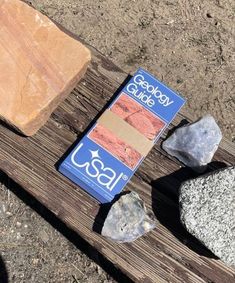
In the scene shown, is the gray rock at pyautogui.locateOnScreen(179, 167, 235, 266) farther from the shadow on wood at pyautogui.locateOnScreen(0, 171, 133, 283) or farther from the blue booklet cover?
the shadow on wood at pyautogui.locateOnScreen(0, 171, 133, 283)

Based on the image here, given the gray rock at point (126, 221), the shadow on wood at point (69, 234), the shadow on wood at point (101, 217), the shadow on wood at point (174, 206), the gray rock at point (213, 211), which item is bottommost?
the shadow on wood at point (69, 234)

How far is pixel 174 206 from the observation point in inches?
82.0

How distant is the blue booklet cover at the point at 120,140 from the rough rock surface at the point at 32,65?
21 cm

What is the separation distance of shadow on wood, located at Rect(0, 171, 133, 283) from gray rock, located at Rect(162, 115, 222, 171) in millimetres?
664

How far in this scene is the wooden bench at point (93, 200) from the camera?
202 cm

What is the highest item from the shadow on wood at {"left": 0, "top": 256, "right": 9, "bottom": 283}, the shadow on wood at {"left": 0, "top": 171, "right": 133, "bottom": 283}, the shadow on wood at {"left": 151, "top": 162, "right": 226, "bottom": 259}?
the shadow on wood at {"left": 151, "top": 162, "right": 226, "bottom": 259}

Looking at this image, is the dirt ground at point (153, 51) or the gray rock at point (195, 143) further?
the dirt ground at point (153, 51)

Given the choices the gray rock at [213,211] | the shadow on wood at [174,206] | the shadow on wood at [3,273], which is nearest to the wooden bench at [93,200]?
the shadow on wood at [174,206]

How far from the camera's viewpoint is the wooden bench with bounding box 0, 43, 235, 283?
2018mm

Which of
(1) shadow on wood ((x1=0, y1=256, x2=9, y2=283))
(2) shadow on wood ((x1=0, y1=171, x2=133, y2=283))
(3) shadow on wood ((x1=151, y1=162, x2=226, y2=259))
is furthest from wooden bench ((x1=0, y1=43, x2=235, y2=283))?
(1) shadow on wood ((x1=0, y1=256, x2=9, y2=283))

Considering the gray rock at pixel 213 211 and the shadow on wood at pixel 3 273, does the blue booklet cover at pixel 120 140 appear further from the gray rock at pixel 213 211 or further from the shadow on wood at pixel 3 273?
the shadow on wood at pixel 3 273

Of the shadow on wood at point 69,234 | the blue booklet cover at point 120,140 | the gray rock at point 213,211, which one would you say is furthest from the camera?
the shadow on wood at point 69,234

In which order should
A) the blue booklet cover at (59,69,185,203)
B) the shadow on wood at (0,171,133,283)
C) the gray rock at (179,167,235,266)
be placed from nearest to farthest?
1. the gray rock at (179,167,235,266)
2. the blue booklet cover at (59,69,185,203)
3. the shadow on wood at (0,171,133,283)

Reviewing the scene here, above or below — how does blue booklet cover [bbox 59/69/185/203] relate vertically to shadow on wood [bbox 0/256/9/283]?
above
